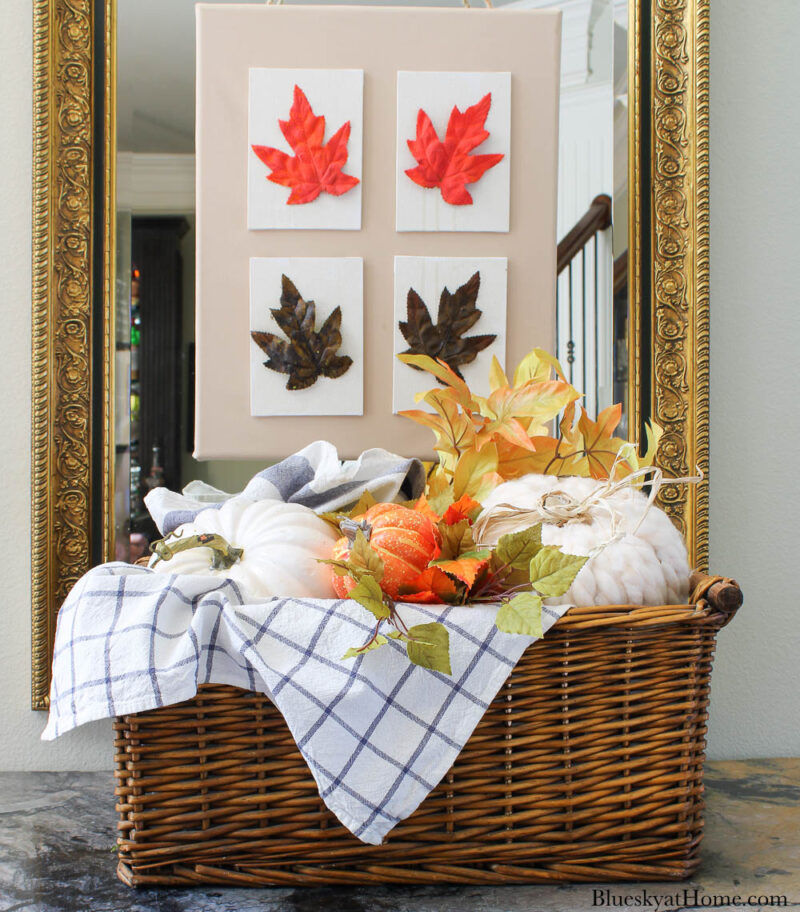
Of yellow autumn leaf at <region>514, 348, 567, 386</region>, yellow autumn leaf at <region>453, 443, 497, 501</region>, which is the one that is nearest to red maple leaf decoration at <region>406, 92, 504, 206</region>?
yellow autumn leaf at <region>514, 348, 567, 386</region>

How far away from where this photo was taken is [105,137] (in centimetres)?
91

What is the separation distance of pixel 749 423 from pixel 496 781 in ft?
1.88

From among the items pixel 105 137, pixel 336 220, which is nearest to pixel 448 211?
pixel 336 220

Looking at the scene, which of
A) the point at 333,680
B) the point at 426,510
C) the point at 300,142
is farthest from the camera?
the point at 300,142

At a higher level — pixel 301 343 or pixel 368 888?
pixel 301 343

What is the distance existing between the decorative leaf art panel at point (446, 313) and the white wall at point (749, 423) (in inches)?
10.4

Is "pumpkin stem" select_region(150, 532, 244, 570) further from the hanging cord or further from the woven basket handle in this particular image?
the woven basket handle

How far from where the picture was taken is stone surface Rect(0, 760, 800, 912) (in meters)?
0.57

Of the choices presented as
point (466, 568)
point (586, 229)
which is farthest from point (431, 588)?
point (586, 229)

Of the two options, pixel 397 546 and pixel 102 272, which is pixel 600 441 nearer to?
pixel 397 546

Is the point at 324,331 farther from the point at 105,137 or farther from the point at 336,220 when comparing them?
the point at 105,137

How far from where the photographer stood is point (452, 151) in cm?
90

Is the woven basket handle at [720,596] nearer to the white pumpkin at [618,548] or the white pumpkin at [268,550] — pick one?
the white pumpkin at [618,548]

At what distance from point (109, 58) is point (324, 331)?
1.23 feet
